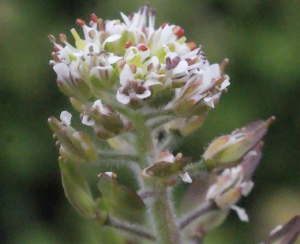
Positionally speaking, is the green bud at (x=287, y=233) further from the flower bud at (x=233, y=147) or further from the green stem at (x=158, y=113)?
the green stem at (x=158, y=113)

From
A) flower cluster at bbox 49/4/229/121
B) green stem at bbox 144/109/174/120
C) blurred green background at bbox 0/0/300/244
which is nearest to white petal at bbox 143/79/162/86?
flower cluster at bbox 49/4/229/121

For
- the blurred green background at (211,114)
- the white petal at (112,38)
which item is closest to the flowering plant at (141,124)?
the white petal at (112,38)

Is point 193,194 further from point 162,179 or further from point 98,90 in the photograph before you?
point 98,90

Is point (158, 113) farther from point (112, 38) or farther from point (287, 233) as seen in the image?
point (287, 233)

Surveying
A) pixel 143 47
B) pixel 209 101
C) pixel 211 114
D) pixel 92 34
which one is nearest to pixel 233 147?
pixel 209 101

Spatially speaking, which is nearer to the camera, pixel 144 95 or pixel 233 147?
pixel 144 95

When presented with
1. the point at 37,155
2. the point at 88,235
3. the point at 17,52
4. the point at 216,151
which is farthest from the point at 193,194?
the point at 17,52
